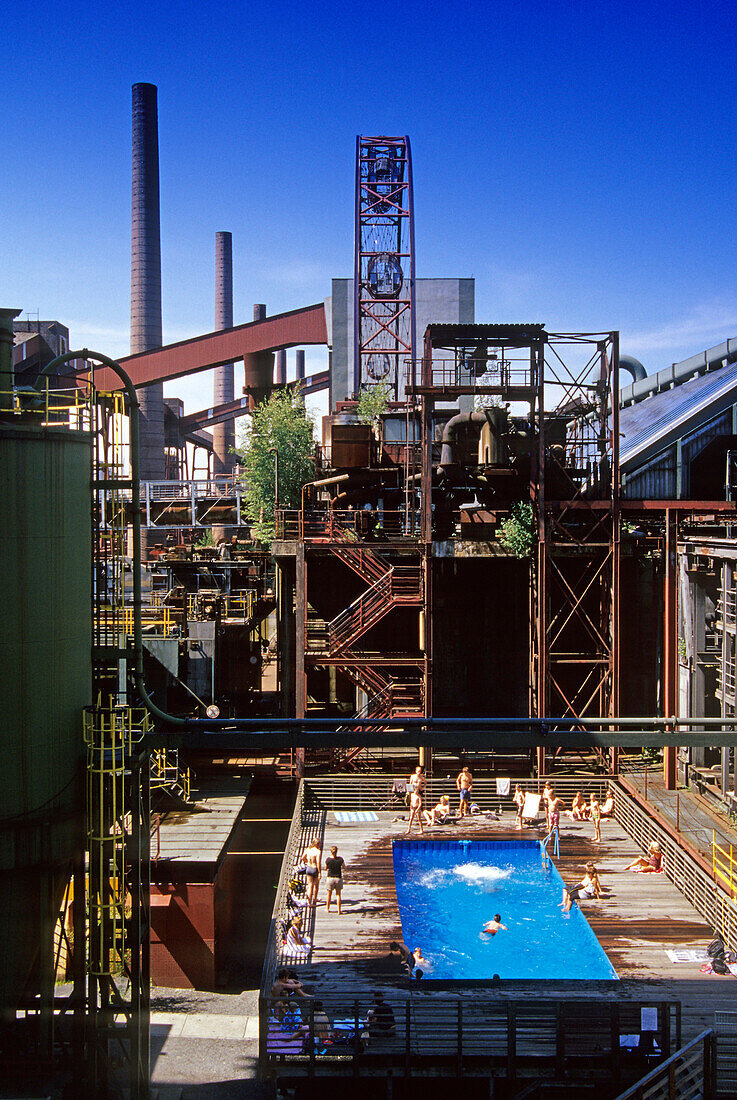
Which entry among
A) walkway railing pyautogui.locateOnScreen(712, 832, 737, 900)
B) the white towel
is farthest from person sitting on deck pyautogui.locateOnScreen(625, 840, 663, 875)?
the white towel

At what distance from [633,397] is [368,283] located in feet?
53.0

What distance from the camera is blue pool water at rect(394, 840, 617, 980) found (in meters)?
16.4

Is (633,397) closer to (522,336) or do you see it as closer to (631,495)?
(631,495)

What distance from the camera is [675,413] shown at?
32.8 meters

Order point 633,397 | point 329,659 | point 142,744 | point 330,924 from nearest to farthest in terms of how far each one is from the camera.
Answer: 1. point 142,744
2. point 330,924
3. point 329,659
4. point 633,397

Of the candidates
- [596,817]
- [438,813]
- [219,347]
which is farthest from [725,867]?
[219,347]

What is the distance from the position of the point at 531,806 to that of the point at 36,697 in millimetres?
15396

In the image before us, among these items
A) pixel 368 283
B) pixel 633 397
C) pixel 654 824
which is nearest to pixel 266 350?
pixel 368 283

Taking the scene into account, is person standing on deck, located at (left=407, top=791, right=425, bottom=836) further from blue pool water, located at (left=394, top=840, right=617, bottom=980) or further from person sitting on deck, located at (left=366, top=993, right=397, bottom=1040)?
person sitting on deck, located at (left=366, top=993, right=397, bottom=1040)

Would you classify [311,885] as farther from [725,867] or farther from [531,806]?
[725,867]

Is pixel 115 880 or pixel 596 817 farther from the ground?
pixel 115 880

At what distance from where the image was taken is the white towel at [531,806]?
2220cm

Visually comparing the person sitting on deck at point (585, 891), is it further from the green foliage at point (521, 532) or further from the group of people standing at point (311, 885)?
the green foliage at point (521, 532)

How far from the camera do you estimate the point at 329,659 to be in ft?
81.6
